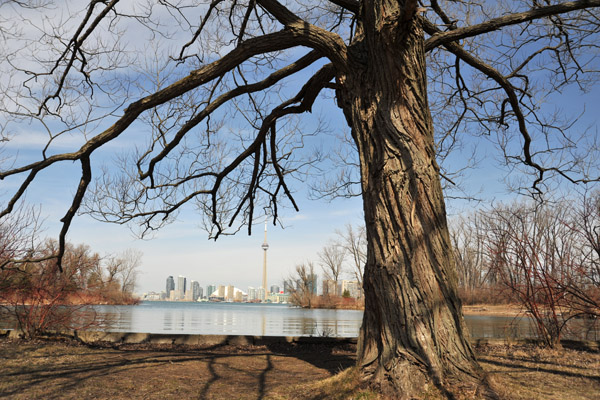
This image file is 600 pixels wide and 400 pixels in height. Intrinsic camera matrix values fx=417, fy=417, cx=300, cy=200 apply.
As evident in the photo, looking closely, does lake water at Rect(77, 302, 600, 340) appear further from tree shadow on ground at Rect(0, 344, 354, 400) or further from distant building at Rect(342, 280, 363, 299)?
distant building at Rect(342, 280, 363, 299)

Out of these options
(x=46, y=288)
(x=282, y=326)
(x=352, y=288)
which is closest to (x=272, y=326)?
(x=282, y=326)

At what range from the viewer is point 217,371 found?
502cm

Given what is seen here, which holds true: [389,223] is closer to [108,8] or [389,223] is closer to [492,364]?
[492,364]

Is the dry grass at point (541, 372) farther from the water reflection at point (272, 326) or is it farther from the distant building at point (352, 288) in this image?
the distant building at point (352, 288)

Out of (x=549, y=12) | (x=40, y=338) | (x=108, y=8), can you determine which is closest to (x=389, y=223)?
(x=549, y=12)

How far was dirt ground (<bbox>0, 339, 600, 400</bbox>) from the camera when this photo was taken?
3977mm

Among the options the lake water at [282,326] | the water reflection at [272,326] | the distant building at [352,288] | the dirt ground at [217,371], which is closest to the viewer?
the dirt ground at [217,371]

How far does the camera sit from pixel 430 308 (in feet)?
11.8

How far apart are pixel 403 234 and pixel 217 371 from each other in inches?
113

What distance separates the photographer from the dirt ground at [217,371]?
398 centimetres

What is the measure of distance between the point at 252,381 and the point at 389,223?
7.60 ft

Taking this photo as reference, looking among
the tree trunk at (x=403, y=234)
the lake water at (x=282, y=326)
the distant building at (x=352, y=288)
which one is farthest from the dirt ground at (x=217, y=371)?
the distant building at (x=352, y=288)

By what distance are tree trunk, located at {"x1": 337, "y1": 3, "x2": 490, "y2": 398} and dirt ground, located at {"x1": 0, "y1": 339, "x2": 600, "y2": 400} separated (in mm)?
468

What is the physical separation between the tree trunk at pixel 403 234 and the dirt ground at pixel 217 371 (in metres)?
0.47
